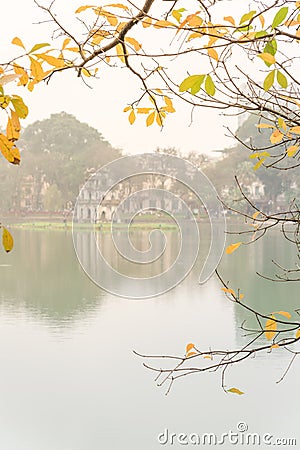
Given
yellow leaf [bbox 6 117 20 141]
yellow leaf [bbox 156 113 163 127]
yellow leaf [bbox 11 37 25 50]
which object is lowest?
yellow leaf [bbox 6 117 20 141]

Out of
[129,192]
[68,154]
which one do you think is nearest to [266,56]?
[129,192]

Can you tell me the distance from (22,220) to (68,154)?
1803 mm

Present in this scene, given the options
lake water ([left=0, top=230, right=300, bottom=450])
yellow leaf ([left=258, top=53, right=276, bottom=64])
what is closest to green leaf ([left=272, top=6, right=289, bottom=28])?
yellow leaf ([left=258, top=53, right=276, bottom=64])

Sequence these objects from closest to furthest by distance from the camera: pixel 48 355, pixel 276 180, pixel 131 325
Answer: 1. pixel 48 355
2. pixel 131 325
3. pixel 276 180

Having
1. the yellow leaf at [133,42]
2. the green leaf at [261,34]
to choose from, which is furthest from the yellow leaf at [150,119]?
Answer: the green leaf at [261,34]

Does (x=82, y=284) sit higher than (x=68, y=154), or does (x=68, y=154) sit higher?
(x=68, y=154)

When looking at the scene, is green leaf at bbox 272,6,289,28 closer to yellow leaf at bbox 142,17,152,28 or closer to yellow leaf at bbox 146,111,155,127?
yellow leaf at bbox 142,17,152,28

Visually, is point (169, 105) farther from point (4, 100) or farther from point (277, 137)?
point (4, 100)

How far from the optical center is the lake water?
3150 mm

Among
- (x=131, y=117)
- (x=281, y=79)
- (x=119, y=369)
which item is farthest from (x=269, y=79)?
(x=119, y=369)

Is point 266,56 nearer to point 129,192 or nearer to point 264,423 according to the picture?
point 264,423

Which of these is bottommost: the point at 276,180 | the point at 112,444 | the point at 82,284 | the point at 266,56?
the point at 112,444

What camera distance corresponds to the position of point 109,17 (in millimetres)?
562

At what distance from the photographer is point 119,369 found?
4.00 meters
